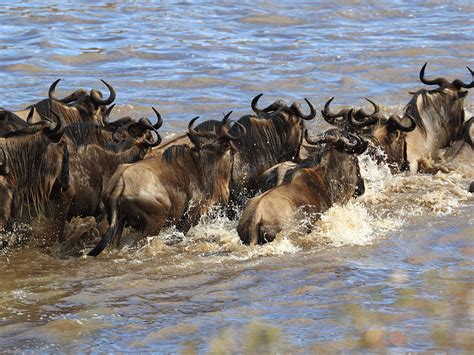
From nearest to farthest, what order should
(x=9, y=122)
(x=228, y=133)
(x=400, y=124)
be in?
(x=228, y=133), (x=9, y=122), (x=400, y=124)

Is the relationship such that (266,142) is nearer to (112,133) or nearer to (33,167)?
(112,133)

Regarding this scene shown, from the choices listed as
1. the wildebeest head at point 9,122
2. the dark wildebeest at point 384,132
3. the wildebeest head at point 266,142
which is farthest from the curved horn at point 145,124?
the dark wildebeest at point 384,132

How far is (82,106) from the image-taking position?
1203 centimetres

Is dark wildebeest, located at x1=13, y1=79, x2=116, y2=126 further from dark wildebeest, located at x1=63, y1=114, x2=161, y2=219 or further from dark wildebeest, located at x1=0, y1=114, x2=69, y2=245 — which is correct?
dark wildebeest, located at x1=0, y1=114, x2=69, y2=245

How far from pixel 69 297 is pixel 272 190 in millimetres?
2366

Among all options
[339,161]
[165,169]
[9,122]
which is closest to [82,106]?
[9,122]

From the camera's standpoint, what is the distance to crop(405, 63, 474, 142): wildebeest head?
551 inches

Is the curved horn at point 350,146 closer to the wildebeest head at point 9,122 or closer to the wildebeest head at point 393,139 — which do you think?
the wildebeest head at point 393,139

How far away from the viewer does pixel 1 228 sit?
9844mm

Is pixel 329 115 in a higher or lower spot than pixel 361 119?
higher

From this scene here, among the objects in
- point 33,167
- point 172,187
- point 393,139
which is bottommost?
point 393,139

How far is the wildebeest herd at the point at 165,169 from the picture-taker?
980cm

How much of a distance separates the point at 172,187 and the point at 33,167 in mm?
1254

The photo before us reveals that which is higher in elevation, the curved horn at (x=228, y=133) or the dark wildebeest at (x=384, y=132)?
the curved horn at (x=228, y=133)
